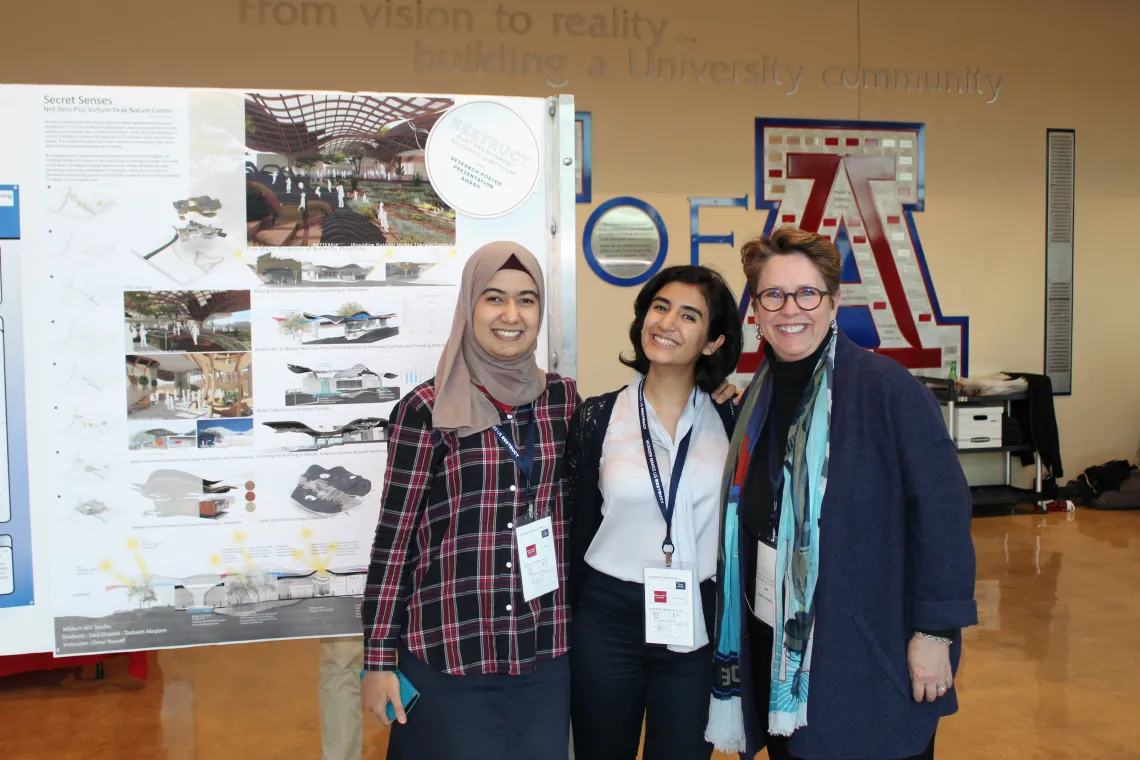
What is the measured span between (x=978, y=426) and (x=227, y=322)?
5957 millimetres

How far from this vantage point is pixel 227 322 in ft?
6.51

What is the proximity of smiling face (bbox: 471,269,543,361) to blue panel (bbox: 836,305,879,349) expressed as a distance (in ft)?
17.2

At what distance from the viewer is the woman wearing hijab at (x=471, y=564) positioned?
1669 millimetres

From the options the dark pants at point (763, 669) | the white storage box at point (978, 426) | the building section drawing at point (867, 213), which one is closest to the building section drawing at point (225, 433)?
the dark pants at point (763, 669)

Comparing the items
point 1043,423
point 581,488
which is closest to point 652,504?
point 581,488

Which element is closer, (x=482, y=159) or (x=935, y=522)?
(x=935, y=522)

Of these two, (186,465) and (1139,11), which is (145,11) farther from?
(1139,11)

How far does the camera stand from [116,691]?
3541 millimetres

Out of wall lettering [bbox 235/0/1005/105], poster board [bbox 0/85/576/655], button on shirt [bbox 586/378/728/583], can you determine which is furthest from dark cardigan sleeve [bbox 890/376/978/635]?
wall lettering [bbox 235/0/1005/105]

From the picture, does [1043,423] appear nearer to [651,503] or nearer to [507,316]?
[651,503]

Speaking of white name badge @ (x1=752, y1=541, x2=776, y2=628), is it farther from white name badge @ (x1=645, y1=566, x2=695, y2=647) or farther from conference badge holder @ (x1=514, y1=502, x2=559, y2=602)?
conference badge holder @ (x1=514, y1=502, x2=559, y2=602)

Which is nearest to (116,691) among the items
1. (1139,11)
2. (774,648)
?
(774,648)

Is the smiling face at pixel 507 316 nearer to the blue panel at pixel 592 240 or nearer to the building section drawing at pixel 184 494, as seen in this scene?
the building section drawing at pixel 184 494

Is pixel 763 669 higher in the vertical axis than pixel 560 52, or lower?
lower
